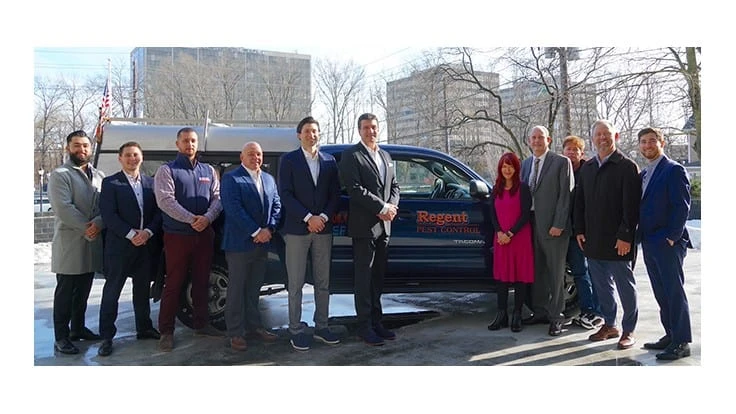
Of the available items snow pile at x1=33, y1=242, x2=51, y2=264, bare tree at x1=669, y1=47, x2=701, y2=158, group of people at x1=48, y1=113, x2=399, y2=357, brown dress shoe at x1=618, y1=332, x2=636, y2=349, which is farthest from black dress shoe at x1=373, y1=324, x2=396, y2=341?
snow pile at x1=33, y1=242, x2=51, y2=264

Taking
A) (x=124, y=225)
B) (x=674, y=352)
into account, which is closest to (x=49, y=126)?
(x=124, y=225)

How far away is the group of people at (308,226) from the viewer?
13.5 feet

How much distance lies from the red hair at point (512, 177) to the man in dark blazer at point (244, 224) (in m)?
1.80

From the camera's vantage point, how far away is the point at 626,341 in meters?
4.26

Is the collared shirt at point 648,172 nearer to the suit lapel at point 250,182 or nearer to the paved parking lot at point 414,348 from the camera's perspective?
the paved parking lot at point 414,348

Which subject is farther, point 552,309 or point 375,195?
point 552,309

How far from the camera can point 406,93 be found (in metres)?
11.5

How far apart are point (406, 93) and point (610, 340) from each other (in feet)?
26.0

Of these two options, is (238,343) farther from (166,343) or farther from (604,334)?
(604,334)

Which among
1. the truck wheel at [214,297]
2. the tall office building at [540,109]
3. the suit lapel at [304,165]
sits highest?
the tall office building at [540,109]

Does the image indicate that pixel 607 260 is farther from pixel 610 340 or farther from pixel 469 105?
pixel 469 105

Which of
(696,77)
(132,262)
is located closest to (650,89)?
(696,77)

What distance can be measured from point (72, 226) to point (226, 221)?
118 centimetres

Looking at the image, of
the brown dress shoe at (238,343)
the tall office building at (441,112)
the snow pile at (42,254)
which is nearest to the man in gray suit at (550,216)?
the brown dress shoe at (238,343)
